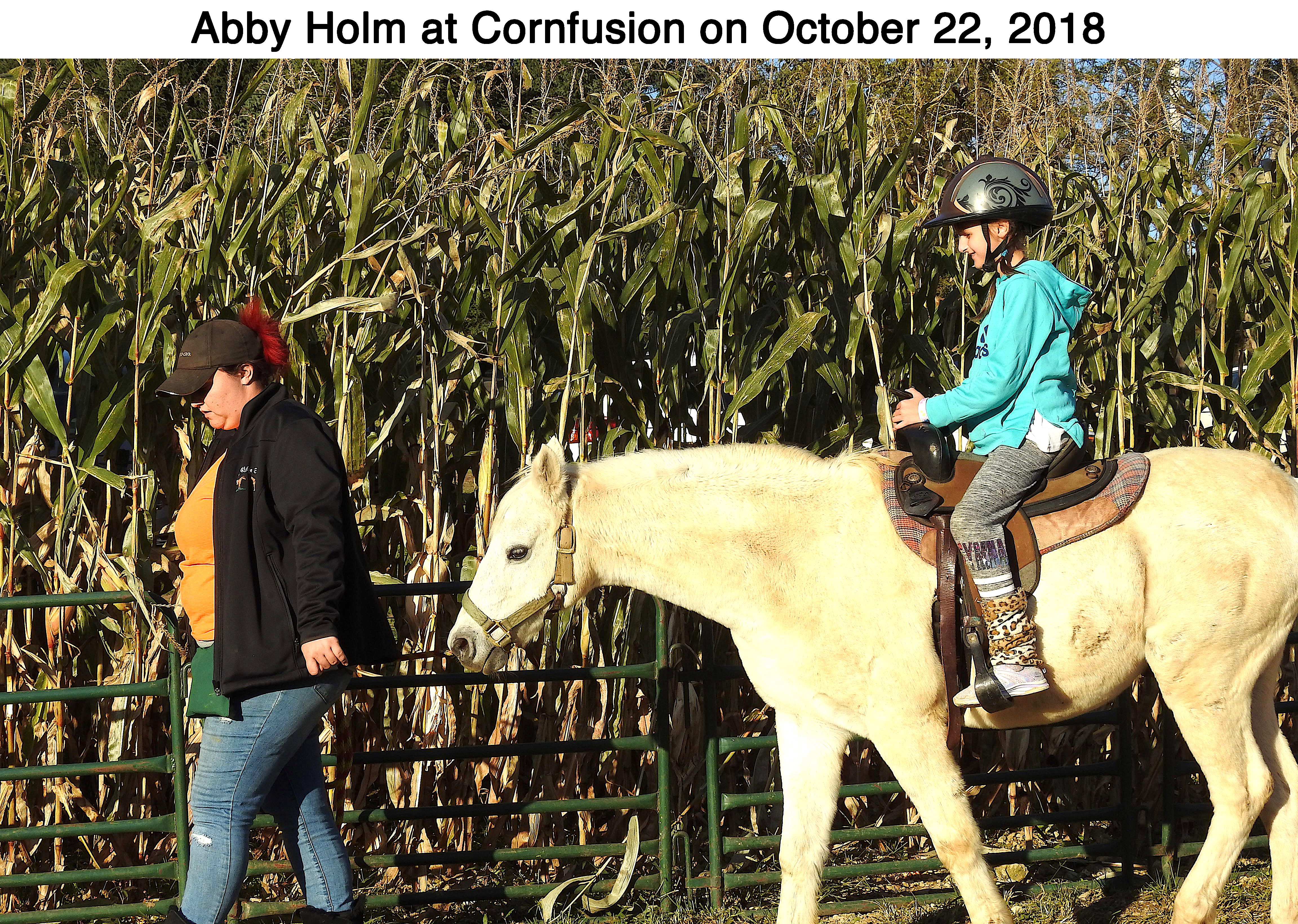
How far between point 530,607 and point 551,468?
0.50 m

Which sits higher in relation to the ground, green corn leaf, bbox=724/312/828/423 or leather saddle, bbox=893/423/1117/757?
green corn leaf, bbox=724/312/828/423

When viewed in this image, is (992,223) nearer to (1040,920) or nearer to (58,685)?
(1040,920)

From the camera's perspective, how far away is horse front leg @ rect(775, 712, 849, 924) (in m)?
4.47

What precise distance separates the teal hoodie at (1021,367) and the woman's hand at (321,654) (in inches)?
84.1

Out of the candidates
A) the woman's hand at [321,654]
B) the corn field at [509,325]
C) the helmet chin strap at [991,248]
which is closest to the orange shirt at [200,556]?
the woman's hand at [321,654]

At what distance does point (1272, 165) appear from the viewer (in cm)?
622

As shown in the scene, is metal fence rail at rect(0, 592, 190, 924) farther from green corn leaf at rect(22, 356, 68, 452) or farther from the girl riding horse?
the girl riding horse

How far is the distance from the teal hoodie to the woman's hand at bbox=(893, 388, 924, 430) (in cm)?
4

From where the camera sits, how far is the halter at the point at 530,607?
14.3ft

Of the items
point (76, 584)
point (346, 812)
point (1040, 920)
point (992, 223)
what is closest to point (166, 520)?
point (76, 584)

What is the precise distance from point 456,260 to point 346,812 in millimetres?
2350

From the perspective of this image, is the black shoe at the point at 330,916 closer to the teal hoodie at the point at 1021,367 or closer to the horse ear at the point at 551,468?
the horse ear at the point at 551,468

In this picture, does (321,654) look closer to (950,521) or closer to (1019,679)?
(950,521)

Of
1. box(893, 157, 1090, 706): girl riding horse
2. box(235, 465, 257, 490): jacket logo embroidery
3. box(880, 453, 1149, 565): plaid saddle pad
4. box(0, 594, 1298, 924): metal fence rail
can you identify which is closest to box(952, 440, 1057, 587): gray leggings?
box(893, 157, 1090, 706): girl riding horse
